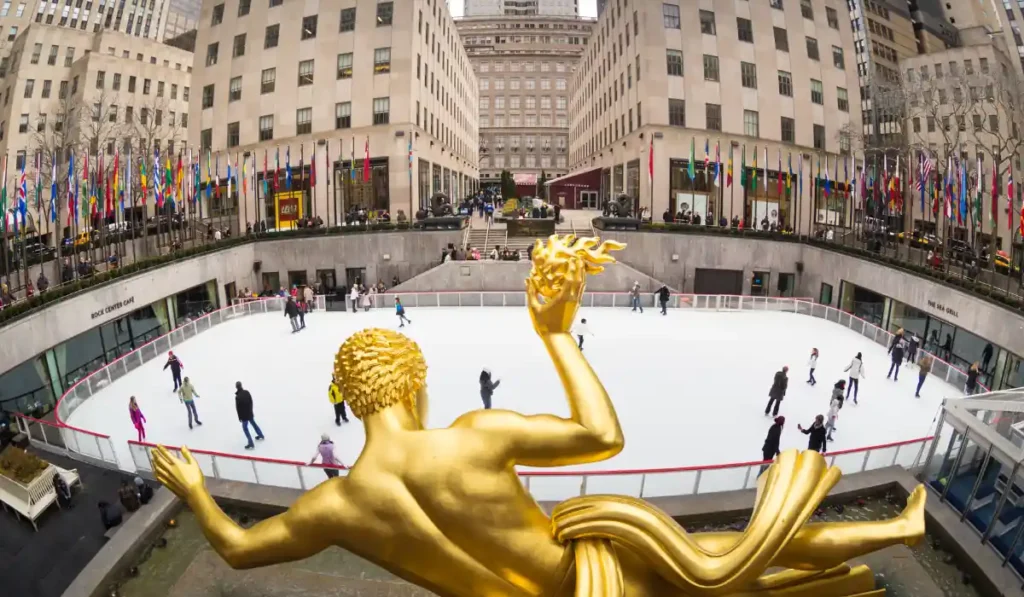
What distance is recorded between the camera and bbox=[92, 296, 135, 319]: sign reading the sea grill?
57.7ft

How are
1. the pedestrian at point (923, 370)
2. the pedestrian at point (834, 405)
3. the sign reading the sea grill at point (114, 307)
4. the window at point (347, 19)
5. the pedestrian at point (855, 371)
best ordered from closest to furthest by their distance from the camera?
the pedestrian at point (834, 405) < the pedestrian at point (855, 371) < the pedestrian at point (923, 370) < the sign reading the sea grill at point (114, 307) < the window at point (347, 19)

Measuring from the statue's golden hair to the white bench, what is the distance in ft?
27.8

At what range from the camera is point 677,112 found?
3316cm

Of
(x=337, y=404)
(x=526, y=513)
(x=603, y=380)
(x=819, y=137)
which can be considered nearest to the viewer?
(x=526, y=513)

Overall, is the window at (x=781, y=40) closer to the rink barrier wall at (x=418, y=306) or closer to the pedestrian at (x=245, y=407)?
the rink barrier wall at (x=418, y=306)

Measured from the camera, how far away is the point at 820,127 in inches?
1389

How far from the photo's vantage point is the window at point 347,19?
32812 millimetres

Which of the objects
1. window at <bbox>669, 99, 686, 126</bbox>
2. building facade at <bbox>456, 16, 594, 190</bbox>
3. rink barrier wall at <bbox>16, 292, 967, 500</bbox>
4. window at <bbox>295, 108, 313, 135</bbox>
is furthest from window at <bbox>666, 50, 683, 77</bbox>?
building facade at <bbox>456, 16, 594, 190</bbox>

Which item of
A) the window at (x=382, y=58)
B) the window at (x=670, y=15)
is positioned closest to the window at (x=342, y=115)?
the window at (x=382, y=58)

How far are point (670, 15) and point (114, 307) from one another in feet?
105

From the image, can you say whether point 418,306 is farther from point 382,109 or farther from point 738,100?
point 738,100

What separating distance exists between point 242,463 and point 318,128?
28.8m

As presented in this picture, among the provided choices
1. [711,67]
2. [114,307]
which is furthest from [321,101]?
[711,67]

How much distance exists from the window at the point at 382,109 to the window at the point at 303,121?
3.97m
